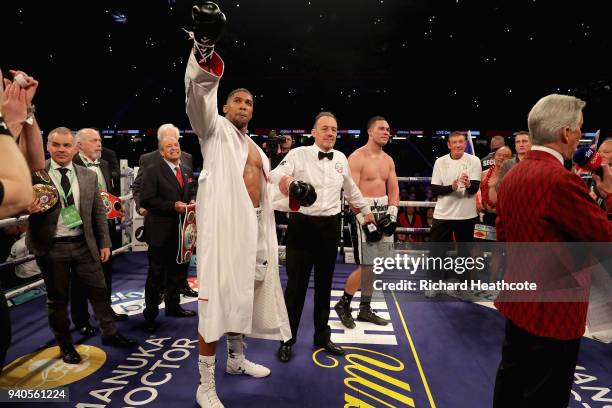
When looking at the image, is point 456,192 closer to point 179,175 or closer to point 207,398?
point 179,175

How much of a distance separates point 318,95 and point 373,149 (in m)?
13.7

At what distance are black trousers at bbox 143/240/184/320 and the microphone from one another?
10.1 ft

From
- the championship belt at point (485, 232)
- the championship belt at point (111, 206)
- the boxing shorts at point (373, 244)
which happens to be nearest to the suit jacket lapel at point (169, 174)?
the championship belt at point (111, 206)

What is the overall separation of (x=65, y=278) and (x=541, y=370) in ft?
9.63

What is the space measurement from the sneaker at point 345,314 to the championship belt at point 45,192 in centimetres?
244

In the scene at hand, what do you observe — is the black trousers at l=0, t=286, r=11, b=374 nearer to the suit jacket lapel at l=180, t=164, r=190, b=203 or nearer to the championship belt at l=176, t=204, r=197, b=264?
the championship belt at l=176, t=204, r=197, b=264

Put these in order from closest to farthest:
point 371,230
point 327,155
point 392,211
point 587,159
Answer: point 587,159 → point 327,155 → point 371,230 → point 392,211

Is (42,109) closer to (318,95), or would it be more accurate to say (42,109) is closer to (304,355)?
(318,95)

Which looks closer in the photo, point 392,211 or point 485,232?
point 392,211

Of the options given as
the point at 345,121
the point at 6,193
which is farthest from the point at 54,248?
the point at 345,121

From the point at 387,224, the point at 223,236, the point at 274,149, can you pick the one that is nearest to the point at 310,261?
the point at 387,224

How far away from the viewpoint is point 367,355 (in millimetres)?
2705

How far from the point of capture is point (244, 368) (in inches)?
96.3

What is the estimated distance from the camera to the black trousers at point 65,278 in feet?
8.36
